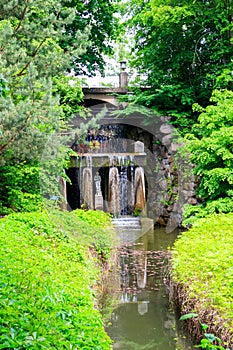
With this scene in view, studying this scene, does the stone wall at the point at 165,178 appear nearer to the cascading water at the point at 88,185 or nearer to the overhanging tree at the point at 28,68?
the cascading water at the point at 88,185

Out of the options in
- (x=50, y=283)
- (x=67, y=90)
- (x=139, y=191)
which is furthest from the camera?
(x=139, y=191)

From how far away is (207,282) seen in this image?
Answer: 4367mm

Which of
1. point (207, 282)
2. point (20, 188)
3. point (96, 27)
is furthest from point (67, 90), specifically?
point (207, 282)

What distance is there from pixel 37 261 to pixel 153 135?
30.8 ft

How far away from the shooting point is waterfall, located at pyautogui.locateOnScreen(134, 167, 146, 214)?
12.9m

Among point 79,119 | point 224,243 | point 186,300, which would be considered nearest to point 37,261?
point 186,300

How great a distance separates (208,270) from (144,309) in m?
1.38

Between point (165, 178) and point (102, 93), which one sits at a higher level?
point (102, 93)

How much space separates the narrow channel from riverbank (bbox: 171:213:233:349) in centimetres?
26

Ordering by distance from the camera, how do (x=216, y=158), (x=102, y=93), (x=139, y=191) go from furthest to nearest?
(x=102, y=93), (x=139, y=191), (x=216, y=158)

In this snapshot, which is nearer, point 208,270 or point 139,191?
point 208,270

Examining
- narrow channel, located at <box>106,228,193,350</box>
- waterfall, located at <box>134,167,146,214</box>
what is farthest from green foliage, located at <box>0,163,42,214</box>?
waterfall, located at <box>134,167,146,214</box>

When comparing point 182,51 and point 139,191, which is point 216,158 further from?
point 182,51

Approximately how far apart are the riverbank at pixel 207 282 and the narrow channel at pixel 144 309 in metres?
0.26
